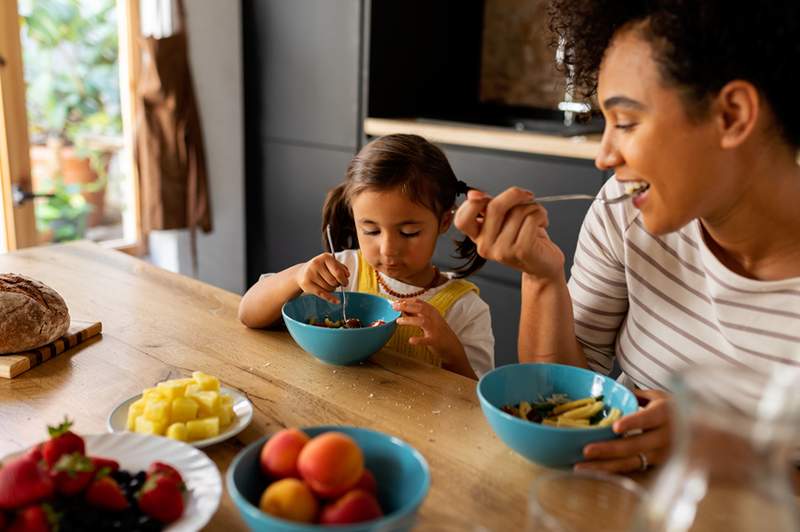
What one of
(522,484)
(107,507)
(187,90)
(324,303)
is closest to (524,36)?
(187,90)

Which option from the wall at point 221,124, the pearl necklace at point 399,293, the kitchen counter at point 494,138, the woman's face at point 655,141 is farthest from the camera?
the wall at point 221,124

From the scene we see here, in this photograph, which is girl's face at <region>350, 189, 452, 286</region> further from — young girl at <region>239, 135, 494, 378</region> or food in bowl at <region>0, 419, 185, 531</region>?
food in bowl at <region>0, 419, 185, 531</region>

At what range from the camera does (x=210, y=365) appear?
3.85 ft

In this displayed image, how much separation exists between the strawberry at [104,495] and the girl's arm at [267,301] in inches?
24.0

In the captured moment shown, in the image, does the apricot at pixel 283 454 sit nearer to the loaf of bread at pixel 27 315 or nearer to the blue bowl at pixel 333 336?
the blue bowl at pixel 333 336

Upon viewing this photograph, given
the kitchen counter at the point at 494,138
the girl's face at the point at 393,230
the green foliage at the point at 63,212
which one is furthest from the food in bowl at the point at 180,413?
the green foliage at the point at 63,212

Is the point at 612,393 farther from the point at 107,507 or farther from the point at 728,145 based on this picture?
the point at 107,507

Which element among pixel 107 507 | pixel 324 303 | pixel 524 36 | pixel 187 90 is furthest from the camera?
pixel 187 90

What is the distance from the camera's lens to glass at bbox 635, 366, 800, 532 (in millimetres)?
465

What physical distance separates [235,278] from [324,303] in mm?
2152

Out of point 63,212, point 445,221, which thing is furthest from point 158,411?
point 63,212

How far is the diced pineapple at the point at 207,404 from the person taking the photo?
0.94m

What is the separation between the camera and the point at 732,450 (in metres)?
0.48

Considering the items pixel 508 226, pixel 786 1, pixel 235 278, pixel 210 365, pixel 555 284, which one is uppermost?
pixel 786 1
